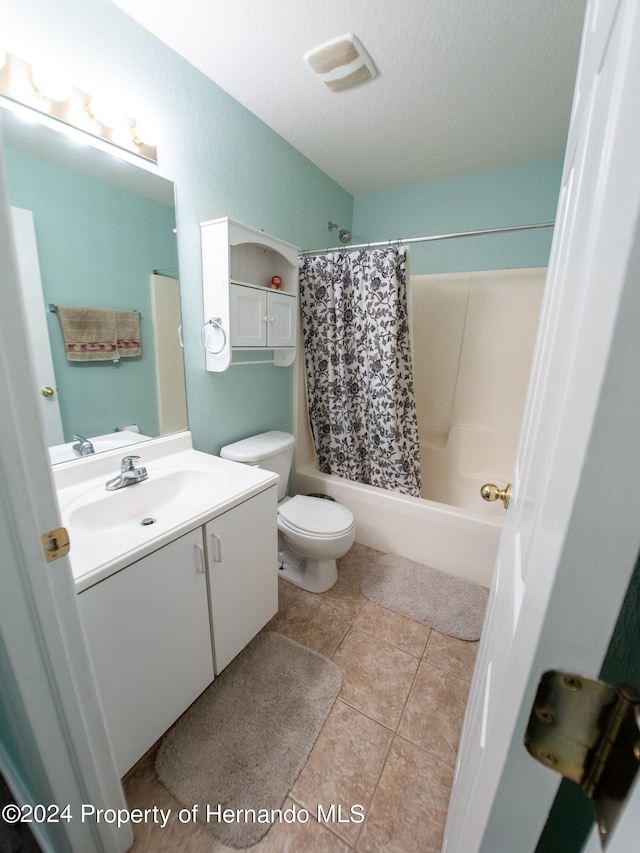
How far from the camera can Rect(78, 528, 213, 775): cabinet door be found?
0.85 metres

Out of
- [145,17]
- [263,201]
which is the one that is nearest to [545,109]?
[263,201]

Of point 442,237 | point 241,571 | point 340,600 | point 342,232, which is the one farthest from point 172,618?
point 342,232

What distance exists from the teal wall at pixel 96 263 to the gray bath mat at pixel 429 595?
142 cm

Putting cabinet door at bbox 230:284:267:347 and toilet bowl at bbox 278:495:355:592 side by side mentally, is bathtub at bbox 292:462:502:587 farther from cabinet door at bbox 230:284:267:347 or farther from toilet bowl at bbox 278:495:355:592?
cabinet door at bbox 230:284:267:347

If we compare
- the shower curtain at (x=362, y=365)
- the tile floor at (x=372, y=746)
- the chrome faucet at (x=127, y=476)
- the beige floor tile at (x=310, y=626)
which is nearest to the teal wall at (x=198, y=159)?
the shower curtain at (x=362, y=365)

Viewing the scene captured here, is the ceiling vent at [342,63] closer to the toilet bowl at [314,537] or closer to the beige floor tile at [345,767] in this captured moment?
the toilet bowl at [314,537]

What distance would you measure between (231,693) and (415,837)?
0.70m

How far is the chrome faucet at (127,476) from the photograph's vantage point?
3.95 feet

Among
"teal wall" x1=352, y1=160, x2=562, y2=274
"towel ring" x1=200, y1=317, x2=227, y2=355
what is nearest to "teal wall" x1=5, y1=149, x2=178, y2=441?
"towel ring" x1=200, y1=317, x2=227, y2=355

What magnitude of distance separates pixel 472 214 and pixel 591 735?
2712mm

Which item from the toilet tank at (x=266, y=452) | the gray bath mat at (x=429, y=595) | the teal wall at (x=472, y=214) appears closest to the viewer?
the gray bath mat at (x=429, y=595)

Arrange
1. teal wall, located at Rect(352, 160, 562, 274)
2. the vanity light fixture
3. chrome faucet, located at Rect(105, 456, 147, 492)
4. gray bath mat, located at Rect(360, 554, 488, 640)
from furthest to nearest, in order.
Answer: teal wall, located at Rect(352, 160, 562, 274), gray bath mat, located at Rect(360, 554, 488, 640), chrome faucet, located at Rect(105, 456, 147, 492), the vanity light fixture

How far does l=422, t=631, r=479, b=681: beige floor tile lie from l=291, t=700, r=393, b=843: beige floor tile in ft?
1.24

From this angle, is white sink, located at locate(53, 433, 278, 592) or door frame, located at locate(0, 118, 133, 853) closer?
door frame, located at locate(0, 118, 133, 853)
